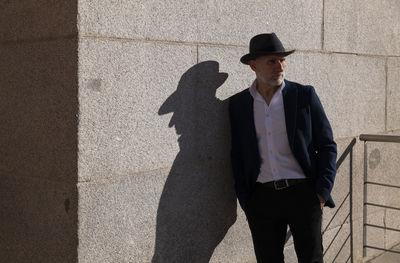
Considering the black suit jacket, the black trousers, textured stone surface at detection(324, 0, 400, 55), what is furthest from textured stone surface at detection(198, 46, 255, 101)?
textured stone surface at detection(324, 0, 400, 55)

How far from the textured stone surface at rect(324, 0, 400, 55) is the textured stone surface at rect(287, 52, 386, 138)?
A: 130mm

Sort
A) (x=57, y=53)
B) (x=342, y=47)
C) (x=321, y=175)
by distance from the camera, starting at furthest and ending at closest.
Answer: (x=342, y=47), (x=321, y=175), (x=57, y=53)

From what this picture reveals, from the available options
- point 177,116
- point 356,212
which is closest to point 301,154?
point 177,116

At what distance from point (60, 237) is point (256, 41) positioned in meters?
1.91

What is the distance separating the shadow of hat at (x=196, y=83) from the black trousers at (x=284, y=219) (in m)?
0.81

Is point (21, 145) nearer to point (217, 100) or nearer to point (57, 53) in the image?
point (57, 53)

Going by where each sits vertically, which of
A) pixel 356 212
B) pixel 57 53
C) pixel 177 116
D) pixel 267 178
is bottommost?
pixel 356 212

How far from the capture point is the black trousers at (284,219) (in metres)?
4.48

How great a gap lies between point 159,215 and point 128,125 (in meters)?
0.68

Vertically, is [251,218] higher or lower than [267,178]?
lower

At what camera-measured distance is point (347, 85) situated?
632 centimetres

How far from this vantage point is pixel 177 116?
4398 mm

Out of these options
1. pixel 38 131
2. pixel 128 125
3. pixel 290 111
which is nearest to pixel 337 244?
pixel 290 111

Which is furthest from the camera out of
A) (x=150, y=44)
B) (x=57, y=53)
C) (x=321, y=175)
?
(x=321, y=175)
